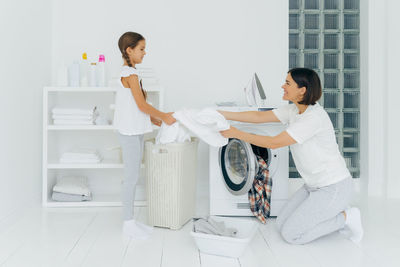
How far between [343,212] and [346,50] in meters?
1.96

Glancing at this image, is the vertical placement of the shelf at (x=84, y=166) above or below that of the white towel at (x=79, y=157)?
below

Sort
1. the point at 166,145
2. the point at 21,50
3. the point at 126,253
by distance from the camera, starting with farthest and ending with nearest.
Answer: the point at 21,50 → the point at 166,145 → the point at 126,253

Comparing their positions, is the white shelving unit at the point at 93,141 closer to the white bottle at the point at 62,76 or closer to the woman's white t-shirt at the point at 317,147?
the white bottle at the point at 62,76

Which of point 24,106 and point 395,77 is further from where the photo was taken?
point 395,77

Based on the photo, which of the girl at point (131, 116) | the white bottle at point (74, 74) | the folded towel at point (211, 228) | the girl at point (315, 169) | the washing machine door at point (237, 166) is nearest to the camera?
the folded towel at point (211, 228)

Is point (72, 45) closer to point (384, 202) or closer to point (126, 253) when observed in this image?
point (126, 253)

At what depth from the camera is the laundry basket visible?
2.46 meters

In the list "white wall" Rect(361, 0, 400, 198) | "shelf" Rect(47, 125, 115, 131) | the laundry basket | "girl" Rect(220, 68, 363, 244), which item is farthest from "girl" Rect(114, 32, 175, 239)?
"white wall" Rect(361, 0, 400, 198)

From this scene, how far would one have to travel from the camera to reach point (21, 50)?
2732 millimetres

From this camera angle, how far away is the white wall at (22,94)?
249cm

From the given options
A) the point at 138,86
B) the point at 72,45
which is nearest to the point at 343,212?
the point at 138,86

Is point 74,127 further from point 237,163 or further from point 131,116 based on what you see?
point 237,163

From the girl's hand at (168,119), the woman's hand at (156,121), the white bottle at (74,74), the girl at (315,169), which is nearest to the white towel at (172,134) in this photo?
the girl's hand at (168,119)

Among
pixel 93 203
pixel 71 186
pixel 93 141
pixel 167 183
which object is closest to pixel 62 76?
pixel 93 141
